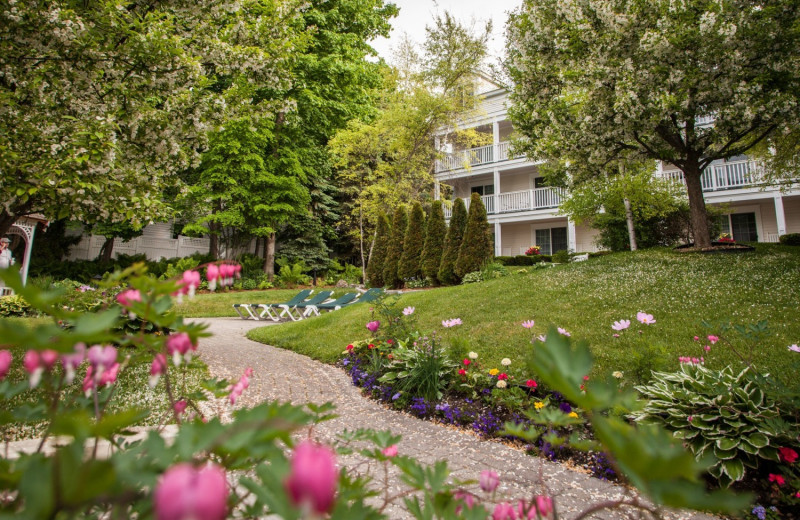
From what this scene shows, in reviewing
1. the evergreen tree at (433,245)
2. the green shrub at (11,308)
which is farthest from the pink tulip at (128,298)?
the evergreen tree at (433,245)

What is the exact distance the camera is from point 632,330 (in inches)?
191

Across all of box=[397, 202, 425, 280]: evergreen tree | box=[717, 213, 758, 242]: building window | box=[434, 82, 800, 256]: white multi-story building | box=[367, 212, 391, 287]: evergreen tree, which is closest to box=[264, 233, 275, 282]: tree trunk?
box=[367, 212, 391, 287]: evergreen tree

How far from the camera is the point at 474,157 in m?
19.6

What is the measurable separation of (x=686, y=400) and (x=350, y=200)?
2089 centimetres

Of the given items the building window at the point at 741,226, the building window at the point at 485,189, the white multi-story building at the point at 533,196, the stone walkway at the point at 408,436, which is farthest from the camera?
the building window at the point at 485,189

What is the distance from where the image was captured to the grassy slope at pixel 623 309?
162 inches

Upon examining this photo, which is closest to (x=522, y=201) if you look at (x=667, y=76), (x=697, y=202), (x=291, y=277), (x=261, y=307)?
(x=697, y=202)

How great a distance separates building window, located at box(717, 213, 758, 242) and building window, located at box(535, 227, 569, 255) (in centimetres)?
587

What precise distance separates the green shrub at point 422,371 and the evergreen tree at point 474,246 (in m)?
7.59

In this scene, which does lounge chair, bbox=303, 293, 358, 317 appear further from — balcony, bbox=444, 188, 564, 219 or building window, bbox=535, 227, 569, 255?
building window, bbox=535, 227, 569, 255

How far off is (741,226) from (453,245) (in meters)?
12.3

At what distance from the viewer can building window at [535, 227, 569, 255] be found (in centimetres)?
1891

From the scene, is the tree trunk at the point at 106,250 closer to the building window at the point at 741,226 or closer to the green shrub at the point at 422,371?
the green shrub at the point at 422,371

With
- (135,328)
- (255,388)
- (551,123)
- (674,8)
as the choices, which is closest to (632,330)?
(255,388)
